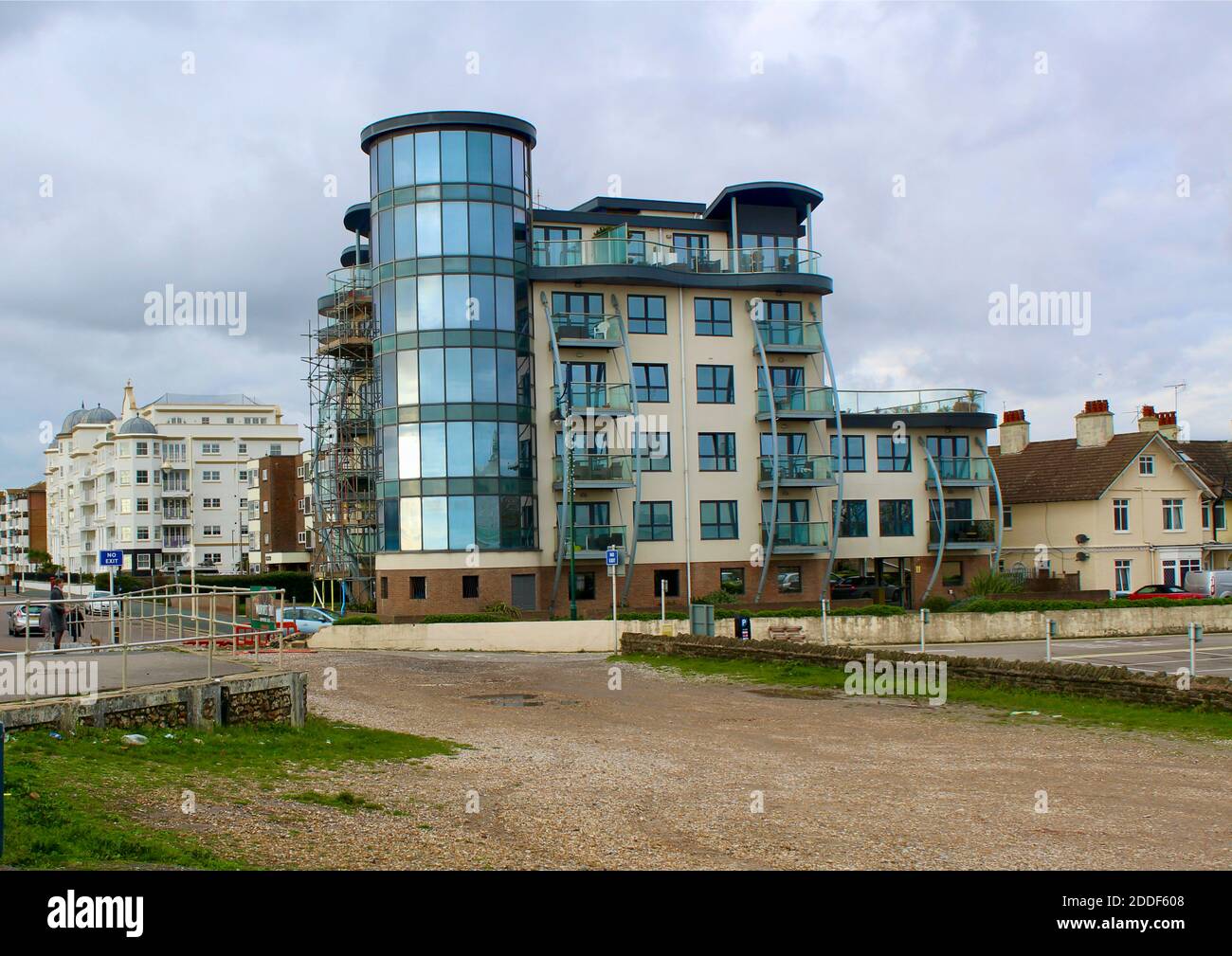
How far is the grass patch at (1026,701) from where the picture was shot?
17203mm

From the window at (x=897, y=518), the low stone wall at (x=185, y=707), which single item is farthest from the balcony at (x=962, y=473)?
the low stone wall at (x=185, y=707)

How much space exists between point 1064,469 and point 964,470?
8401 millimetres

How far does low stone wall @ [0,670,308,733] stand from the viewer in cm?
1217

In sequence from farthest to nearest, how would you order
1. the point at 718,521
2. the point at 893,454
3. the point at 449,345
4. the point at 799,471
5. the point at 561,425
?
the point at 893,454, the point at 799,471, the point at 718,521, the point at 561,425, the point at 449,345

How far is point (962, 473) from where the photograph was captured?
167 feet

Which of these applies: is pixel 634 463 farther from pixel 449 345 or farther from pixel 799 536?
pixel 449 345

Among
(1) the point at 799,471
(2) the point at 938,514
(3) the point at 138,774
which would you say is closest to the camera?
(3) the point at 138,774

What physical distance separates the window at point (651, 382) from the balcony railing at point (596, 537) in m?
5.80

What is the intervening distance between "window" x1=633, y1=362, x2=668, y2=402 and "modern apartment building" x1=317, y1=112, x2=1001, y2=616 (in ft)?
0.43

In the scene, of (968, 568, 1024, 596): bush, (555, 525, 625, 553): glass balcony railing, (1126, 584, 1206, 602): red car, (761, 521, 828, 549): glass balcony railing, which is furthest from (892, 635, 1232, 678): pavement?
(555, 525, 625, 553): glass balcony railing

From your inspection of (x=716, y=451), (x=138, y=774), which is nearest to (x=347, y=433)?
(x=716, y=451)
